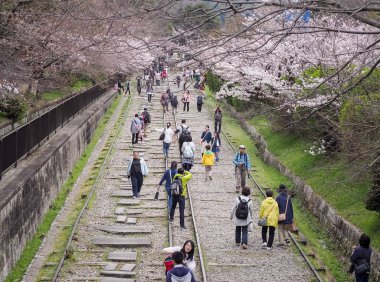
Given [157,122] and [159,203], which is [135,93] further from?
[159,203]

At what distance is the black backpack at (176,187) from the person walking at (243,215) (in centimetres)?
174

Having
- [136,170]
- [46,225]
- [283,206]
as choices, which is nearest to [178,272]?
[283,206]

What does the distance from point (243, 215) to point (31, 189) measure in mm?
5211

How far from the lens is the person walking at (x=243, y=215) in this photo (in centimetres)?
1536

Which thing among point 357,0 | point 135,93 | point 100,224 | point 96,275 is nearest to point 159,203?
point 100,224

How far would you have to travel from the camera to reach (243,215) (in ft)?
50.7

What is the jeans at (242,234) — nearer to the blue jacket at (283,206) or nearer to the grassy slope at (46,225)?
the blue jacket at (283,206)

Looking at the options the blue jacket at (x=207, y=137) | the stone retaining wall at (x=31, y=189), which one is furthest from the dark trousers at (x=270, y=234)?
the blue jacket at (x=207, y=137)

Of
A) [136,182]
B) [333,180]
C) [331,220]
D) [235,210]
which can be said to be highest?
[235,210]

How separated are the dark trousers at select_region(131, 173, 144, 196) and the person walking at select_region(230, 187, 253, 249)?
16.8ft

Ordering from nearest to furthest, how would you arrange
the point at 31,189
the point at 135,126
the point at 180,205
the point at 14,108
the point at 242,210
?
1. the point at 242,210
2. the point at 31,189
3. the point at 180,205
4. the point at 14,108
5. the point at 135,126

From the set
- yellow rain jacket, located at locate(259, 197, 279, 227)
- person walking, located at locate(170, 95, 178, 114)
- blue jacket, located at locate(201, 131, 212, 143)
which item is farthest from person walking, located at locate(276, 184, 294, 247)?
person walking, located at locate(170, 95, 178, 114)

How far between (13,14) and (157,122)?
18313 millimetres

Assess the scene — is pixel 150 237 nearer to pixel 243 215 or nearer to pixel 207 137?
pixel 243 215
